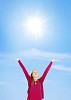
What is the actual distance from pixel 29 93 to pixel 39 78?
83cm

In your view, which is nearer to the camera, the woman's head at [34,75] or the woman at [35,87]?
the woman's head at [34,75]

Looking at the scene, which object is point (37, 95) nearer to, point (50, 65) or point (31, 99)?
point (31, 99)

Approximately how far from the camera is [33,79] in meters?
12.2

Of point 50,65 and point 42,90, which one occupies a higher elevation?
point 50,65

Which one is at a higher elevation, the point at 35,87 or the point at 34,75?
the point at 34,75

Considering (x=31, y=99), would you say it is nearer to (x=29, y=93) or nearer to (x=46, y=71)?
(x=29, y=93)

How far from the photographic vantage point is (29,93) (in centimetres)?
1235

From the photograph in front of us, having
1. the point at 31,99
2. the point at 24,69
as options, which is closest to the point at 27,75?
the point at 24,69

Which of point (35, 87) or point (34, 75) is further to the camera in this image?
point (35, 87)

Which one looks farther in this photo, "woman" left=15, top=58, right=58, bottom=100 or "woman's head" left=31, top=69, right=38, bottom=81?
"woman" left=15, top=58, right=58, bottom=100

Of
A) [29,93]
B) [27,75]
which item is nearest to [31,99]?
[29,93]

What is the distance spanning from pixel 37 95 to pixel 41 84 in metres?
0.54

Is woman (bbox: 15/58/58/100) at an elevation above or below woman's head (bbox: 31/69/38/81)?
below

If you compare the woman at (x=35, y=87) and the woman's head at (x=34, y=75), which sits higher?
the woman's head at (x=34, y=75)
